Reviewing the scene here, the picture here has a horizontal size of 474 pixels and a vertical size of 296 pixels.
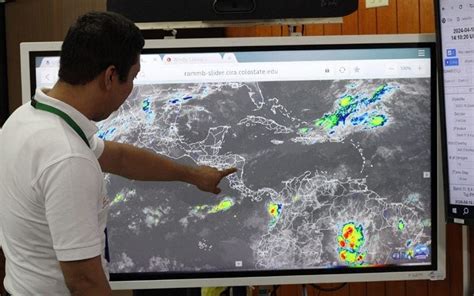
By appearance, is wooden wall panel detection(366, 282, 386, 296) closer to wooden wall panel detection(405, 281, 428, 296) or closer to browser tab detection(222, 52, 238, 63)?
wooden wall panel detection(405, 281, 428, 296)

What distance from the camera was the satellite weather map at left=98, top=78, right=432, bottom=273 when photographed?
77.6 inches

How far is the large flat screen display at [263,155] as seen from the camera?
1.97 m

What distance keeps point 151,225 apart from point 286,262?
42 centimetres

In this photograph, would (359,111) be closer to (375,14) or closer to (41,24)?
(375,14)

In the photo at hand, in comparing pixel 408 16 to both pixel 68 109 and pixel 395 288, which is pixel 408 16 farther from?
pixel 68 109

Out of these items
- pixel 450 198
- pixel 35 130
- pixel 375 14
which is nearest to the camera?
pixel 35 130

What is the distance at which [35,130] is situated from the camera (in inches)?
54.4

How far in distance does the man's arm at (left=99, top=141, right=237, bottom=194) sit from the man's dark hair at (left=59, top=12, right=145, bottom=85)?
1.51ft

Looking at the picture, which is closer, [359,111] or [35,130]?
[35,130]

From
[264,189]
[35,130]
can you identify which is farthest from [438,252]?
[35,130]

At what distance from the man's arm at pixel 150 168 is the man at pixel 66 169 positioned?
0.36 m

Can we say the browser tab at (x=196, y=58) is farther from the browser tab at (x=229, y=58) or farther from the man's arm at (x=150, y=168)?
the man's arm at (x=150, y=168)

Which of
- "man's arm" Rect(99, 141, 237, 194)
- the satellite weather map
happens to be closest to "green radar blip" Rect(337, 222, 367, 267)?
the satellite weather map

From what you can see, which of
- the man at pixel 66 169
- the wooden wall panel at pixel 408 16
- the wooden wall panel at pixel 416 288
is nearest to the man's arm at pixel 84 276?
the man at pixel 66 169
